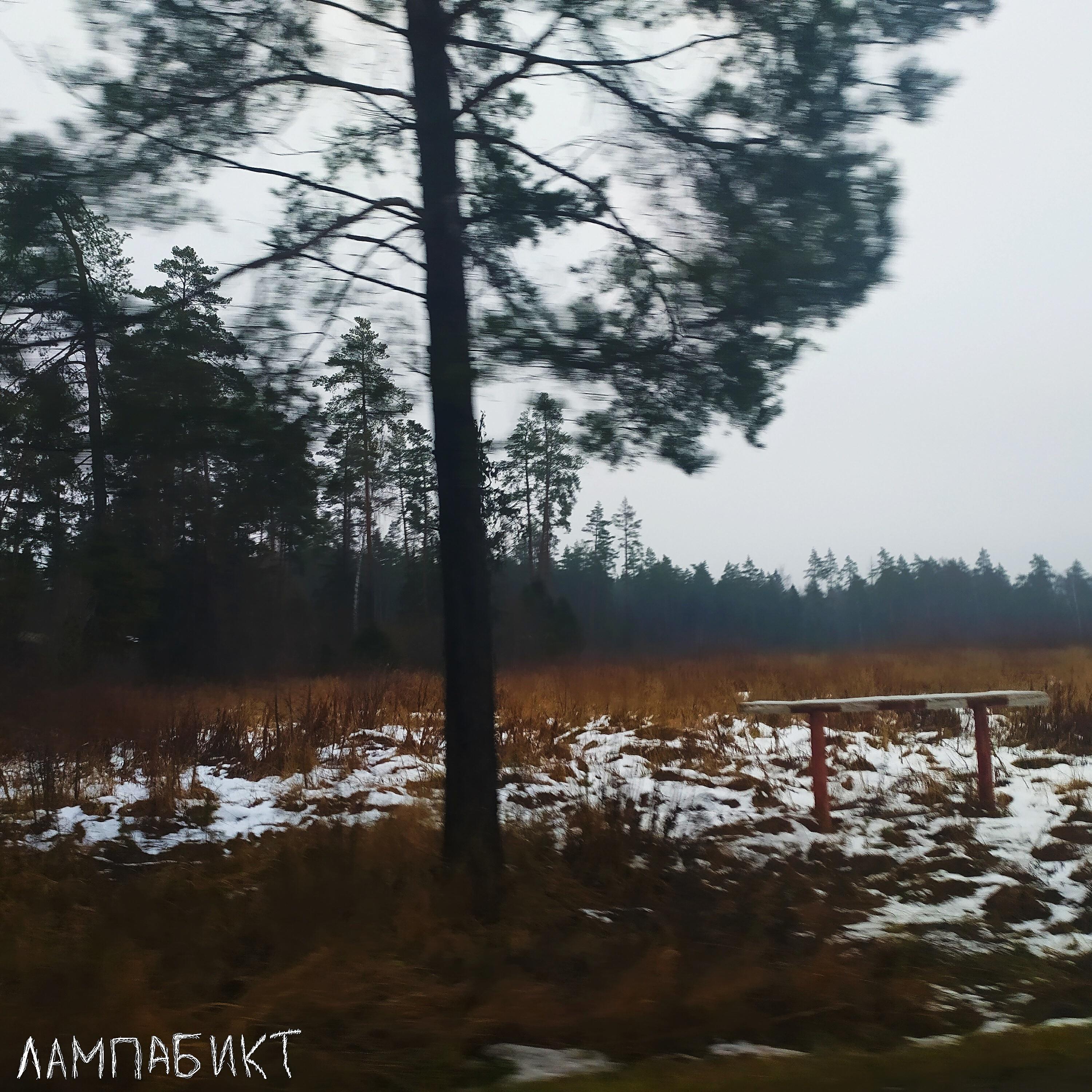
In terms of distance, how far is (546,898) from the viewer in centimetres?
488

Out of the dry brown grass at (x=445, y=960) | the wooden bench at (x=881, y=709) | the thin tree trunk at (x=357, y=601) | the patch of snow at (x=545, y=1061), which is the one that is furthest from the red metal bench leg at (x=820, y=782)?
the thin tree trunk at (x=357, y=601)

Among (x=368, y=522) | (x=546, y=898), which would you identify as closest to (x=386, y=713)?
(x=368, y=522)

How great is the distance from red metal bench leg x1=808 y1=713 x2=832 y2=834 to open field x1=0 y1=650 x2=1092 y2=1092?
0.16m

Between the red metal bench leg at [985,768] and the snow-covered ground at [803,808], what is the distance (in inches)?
5.5

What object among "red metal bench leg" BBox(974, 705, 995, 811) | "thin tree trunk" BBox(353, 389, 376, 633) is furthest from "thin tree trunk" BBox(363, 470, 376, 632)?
"red metal bench leg" BBox(974, 705, 995, 811)

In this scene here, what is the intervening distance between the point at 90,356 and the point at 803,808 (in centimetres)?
598

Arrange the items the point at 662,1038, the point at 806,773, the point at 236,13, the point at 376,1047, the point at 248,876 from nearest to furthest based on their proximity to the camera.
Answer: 1. the point at 376,1047
2. the point at 662,1038
3. the point at 248,876
4. the point at 236,13
5. the point at 806,773

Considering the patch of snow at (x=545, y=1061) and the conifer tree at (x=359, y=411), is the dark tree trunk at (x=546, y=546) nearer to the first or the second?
the conifer tree at (x=359, y=411)

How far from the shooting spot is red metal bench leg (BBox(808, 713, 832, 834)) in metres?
6.85

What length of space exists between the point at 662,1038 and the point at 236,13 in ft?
19.1

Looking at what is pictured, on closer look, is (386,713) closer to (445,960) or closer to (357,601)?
(445,960)

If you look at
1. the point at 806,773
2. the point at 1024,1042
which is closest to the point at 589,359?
the point at 1024,1042

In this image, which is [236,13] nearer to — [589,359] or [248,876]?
[589,359]

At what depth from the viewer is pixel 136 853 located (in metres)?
5.76
